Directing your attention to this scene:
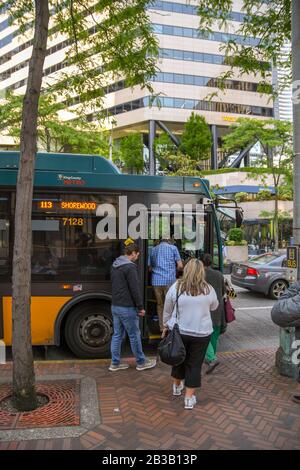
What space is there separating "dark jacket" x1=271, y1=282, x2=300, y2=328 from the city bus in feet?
8.60

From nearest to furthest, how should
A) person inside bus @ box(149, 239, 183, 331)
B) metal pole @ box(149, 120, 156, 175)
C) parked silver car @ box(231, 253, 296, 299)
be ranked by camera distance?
person inside bus @ box(149, 239, 183, 331) < parked silver car @ box(231, 253, 296, 299) < metal pole @ box(149, 120, 156, 175)

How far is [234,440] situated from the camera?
12.6 feet

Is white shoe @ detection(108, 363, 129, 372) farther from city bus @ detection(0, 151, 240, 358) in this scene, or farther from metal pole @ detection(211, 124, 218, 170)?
metal pole @ detection(211, 124, 218, 170)

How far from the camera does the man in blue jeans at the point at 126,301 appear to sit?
5570 mm

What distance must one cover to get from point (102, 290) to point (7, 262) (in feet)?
4.95

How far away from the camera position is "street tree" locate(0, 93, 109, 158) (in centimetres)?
2047

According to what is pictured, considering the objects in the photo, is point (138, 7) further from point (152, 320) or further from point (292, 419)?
point (292, 419)

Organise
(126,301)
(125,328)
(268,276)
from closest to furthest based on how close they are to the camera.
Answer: (126,301)
(125,328)
(268,276)

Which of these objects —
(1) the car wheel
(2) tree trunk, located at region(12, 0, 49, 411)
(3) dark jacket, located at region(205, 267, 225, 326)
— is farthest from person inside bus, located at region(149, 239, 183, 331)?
(1) the car wheel

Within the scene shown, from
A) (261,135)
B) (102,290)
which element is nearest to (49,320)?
(102,290)

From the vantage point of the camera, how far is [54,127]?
22.5 m

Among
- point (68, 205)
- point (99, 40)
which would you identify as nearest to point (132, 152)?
point (99, 40)

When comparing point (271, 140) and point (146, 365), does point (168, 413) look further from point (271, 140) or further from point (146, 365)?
point (271, 140)

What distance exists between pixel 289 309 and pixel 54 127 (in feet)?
66.6
